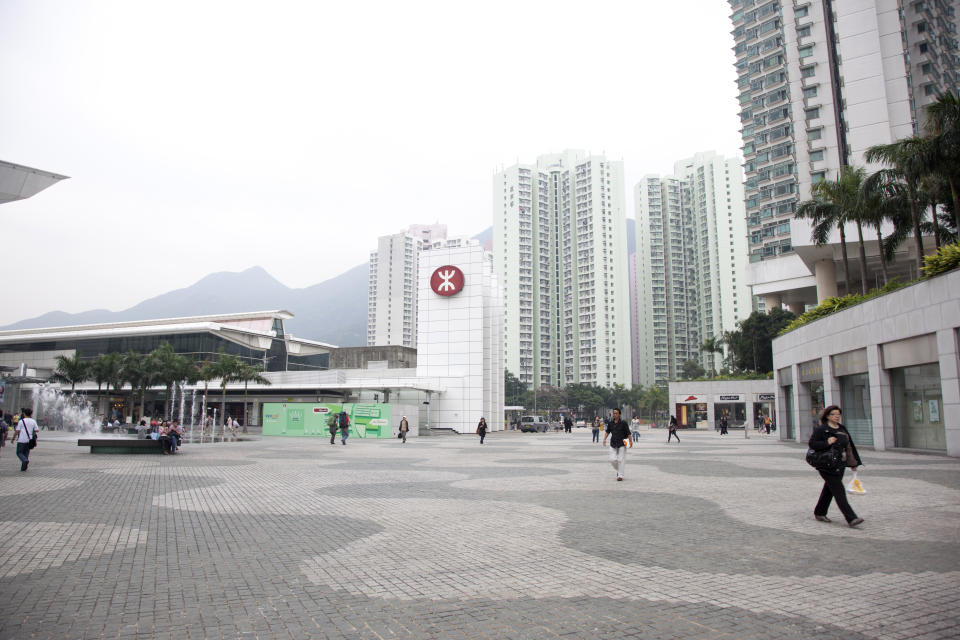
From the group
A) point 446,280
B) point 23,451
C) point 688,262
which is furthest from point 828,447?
point 688,262

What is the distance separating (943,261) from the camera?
1838cm

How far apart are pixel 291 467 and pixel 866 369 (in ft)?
69.7

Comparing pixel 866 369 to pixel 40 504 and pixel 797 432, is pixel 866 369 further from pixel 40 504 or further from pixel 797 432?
pixel 40 504

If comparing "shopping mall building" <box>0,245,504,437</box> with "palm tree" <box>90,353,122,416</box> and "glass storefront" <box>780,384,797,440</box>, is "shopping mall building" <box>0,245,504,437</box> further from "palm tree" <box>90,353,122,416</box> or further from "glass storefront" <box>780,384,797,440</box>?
"glass storefront" <box>780,384,797,440</box>

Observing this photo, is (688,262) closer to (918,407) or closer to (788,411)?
(788,411)

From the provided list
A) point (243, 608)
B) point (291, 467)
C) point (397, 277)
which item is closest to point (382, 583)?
→ point (243, 608)

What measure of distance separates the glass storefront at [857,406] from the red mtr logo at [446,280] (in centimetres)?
4016

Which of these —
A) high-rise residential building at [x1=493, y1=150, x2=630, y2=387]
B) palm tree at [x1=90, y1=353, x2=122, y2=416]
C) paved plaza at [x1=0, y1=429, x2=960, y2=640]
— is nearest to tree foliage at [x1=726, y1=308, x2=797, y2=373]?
paved plaza at [x1=0, y1=429, x2=960, y2=640]

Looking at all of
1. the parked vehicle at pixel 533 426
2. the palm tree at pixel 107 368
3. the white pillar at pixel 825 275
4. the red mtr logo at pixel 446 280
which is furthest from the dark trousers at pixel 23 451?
the parked vehicle at pixel 533 426

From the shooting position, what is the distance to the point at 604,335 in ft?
448

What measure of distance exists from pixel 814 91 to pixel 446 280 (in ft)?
160

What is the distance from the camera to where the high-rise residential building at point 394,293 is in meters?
184

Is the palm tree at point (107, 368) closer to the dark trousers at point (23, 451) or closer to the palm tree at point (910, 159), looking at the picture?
the dark trousers at point (23, 451)

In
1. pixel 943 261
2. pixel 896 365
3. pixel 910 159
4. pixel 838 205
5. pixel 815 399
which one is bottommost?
pixel 815 399
